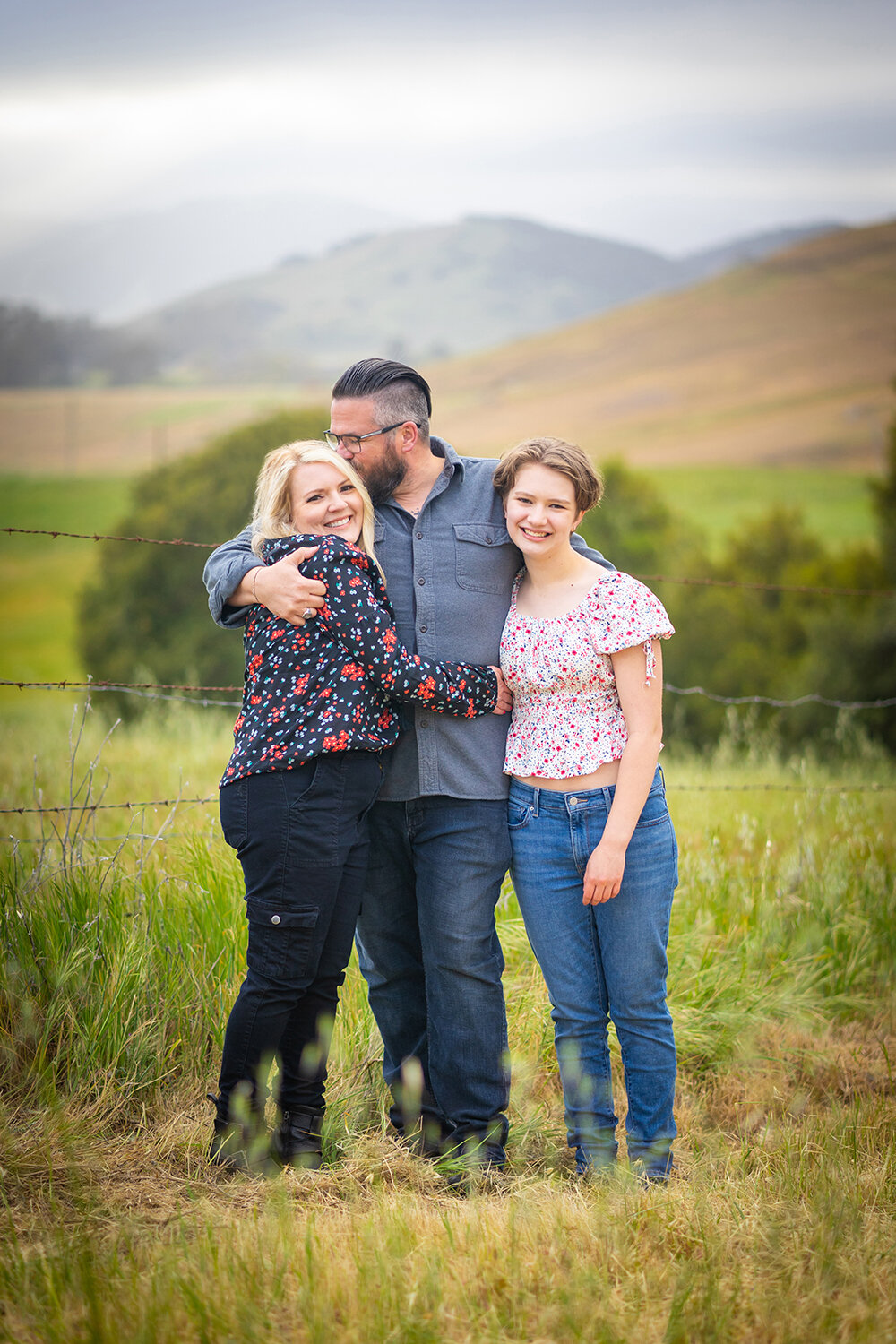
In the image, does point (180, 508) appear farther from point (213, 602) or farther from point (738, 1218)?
point (738, 1218)

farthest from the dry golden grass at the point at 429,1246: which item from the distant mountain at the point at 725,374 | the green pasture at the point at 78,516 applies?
the distant mountain at the point at 725,374

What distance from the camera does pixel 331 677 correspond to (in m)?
2.78

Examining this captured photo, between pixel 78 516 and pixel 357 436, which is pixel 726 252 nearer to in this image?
pixel 78 516

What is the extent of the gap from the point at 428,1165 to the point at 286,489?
1970mm

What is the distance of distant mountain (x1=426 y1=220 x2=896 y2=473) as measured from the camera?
50500 mm

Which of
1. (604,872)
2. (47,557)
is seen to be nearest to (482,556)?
(604,872)

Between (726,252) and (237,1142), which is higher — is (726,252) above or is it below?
above

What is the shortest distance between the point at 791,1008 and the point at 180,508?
1202cm

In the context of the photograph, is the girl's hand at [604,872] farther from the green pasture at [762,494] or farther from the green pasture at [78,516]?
the green pasture at [762,494]

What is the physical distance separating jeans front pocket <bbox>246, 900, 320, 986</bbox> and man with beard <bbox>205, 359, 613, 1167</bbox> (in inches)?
17.3

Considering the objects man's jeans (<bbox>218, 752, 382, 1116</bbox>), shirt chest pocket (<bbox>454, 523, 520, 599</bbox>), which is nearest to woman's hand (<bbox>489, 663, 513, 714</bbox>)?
shirt chest pocket (<bbox>454, 523, 520, 599</bbox>)

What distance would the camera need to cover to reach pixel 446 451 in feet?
10.6

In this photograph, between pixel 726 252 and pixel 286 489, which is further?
pixel 726 252

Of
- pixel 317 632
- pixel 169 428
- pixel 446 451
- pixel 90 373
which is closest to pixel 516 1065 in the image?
pixel 317 632
